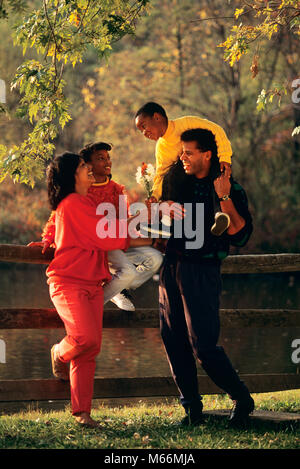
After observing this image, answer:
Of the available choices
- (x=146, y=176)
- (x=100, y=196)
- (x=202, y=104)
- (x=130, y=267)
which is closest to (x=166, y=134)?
(x=146, y=176)

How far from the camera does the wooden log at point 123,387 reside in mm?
6375

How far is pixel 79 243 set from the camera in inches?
218

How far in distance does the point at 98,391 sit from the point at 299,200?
19326 mm

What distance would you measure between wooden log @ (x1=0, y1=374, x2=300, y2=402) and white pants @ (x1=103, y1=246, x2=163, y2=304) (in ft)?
3.47

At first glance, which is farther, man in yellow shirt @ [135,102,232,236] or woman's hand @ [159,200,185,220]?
man in yellow shirt @ [135,102,232,236]

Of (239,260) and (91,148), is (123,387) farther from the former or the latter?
(91,148)

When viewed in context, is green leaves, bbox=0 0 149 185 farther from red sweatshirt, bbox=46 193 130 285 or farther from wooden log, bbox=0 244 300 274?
red sweatshirt, bbox=46 193 130 285

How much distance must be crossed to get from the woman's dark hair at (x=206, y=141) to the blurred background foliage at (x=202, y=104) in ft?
55.5

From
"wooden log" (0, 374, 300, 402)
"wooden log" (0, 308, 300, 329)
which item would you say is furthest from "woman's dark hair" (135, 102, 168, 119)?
"wooden log" (0, 374, 300, 402)

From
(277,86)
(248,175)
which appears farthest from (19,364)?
(248,175)

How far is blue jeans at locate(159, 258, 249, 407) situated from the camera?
5582mm

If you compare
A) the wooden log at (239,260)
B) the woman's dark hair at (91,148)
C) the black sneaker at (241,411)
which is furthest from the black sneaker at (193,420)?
the woman's dark hair at (91,148)

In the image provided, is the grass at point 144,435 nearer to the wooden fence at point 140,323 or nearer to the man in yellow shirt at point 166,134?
the wooden fence at point 140,323

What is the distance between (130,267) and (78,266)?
0.39 metres
